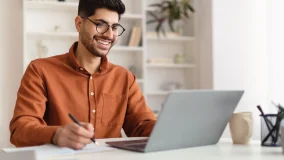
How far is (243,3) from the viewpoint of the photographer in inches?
173

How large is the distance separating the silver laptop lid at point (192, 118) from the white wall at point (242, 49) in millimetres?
2894

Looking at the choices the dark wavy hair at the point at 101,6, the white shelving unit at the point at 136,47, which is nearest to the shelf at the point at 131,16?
→ the white shelving unit at the point at 136,47

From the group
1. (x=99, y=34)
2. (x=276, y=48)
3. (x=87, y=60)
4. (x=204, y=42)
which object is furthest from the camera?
(x=204, y=42)

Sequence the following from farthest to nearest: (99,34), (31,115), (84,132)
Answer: (99,34)
(31,115)
(84,132)

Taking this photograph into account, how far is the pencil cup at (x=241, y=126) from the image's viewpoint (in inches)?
62.2

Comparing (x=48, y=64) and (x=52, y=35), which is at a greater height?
(x=52, y=35)

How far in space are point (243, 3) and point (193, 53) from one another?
803 millimetres

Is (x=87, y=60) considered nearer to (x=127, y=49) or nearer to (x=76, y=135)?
(x=76, y=135)

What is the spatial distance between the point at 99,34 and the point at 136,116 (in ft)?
1.32

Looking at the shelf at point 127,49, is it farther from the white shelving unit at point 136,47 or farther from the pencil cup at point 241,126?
the pencil cup at point 241,126

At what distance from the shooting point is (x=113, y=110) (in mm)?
2029

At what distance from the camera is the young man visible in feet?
6.27

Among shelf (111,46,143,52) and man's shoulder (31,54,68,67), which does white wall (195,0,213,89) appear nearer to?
shelf (111,46,143,52)

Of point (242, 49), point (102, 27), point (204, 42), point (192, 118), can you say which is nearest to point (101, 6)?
point (102, 27)
